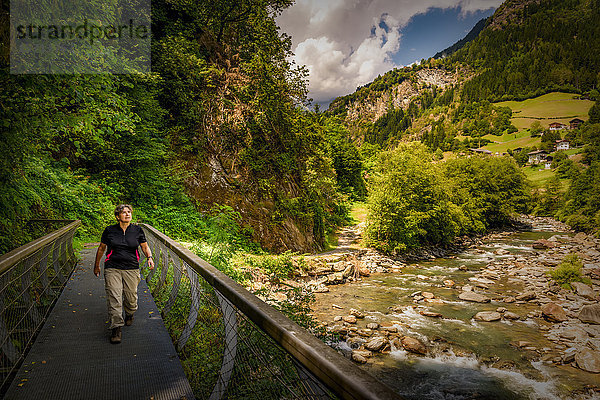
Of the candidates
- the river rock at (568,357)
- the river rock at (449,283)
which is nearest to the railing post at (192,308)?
the river rock at (568,357)

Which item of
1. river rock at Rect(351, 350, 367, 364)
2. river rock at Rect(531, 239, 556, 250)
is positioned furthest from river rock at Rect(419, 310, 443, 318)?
river rock at Rect(531, 239, 556, 250)

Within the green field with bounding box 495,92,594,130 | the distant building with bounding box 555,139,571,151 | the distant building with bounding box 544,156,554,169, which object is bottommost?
the distant building with bounding box 544,156,554,169

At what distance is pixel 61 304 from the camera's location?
5594 millimetres

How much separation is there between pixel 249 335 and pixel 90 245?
1243cm

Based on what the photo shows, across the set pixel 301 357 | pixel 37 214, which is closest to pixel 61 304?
pixel 37 214

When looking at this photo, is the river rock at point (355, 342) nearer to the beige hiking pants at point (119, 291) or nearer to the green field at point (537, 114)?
the beige hiking pants at point (119, 291)

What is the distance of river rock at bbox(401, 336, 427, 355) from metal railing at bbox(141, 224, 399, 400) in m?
9.25

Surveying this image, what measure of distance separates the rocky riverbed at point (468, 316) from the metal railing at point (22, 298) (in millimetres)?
8913

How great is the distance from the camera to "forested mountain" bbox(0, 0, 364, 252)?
1367 cm

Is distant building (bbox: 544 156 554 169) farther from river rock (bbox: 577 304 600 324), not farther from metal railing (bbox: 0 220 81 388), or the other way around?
metal railing (bbox: 0 220 81 388)

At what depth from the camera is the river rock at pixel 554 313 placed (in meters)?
14.0

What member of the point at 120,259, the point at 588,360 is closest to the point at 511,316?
the point at 588,360

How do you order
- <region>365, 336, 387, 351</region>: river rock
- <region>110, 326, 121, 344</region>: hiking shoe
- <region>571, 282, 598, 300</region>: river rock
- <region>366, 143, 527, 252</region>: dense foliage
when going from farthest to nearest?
<region>366, 143, 527, 252</region>: dense foliage < <region>571, 282, 598, 300</region>: river rock < <region>365, 336, 387, 351</region>: river rock < <region>110, 326, 121, 344</region>: hiking shoe

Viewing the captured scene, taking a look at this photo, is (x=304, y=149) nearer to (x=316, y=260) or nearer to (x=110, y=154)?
(x=316, y=260)
